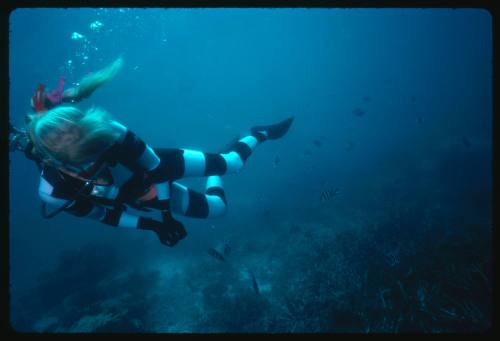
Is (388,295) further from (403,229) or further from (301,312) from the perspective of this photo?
(403,229)

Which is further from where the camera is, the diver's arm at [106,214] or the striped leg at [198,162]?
the striped leg at [198,162]

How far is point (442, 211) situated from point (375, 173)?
9404 millimetres

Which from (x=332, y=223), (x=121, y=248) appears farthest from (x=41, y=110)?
(x=121, y=248)

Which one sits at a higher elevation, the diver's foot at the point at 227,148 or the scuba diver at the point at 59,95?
the scuba diver at the point at 59,95

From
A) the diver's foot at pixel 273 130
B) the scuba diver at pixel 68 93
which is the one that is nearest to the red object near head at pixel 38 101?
the scuba diver at pixel 68 93

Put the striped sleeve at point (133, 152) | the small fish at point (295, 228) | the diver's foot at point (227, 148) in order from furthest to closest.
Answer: the small fish at point (295, 228) → the diver's foot at point (227, 148) → the striped sleeve at point (133, 152)

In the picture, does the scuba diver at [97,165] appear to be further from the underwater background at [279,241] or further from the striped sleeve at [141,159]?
the underwater background at [279,241]

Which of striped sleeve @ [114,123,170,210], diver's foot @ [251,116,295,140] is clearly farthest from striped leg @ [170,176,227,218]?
diver's foot @ [251,116,295,140]

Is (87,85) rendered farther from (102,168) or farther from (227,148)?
(227,148)

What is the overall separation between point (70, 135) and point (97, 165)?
387 mm

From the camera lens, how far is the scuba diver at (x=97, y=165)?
2.79 m

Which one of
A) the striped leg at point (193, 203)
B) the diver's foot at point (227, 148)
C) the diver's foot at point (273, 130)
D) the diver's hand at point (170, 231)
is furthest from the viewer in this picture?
the diver's foot at point (273, 130)

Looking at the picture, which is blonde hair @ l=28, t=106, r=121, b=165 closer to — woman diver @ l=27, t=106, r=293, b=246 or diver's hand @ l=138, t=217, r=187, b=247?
woman diver @ l=27, t=106, r=293, b=246

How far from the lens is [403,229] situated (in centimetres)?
908
